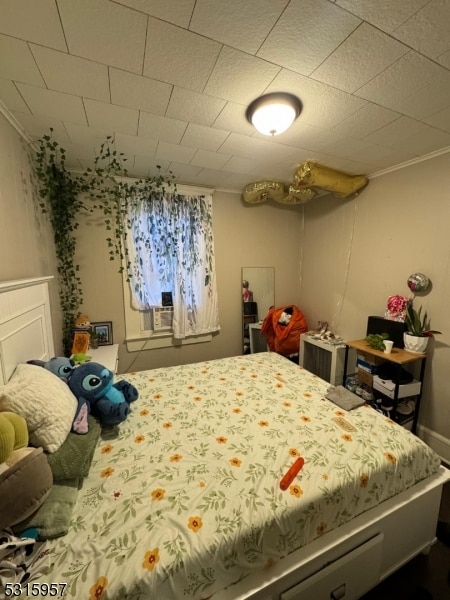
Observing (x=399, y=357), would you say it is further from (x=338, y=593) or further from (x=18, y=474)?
(x=18, y=474)

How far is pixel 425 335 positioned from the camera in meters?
2.03

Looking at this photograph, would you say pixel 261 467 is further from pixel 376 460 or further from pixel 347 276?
pixel 347 276

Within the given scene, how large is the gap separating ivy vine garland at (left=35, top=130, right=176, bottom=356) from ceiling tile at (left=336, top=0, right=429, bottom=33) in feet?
5.82

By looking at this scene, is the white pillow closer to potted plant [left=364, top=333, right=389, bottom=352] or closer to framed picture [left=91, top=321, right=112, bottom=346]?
framed picture [left=91, top=321, right=112, bottom=346]

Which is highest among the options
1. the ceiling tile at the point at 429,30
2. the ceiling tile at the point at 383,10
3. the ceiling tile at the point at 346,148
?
the ceiling tile at the point at 383,10

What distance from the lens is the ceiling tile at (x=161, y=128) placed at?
158cm

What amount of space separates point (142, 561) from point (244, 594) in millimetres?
393

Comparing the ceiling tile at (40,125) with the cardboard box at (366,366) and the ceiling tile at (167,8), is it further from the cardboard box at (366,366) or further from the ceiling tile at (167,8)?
the cardboard box at (366,366)

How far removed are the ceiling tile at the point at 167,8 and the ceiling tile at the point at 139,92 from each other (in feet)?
1.11

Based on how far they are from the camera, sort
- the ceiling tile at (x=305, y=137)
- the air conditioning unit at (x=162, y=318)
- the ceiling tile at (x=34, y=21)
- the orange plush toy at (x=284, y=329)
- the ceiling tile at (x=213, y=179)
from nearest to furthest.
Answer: the ceiling tile at (x=34, y=21)
the ceiling tile at (x=305, y=137)
the ceiling tile at (x=213, y=179)
the air conditioning unit at (x=162, y=318)
the orange plush toy at (x=284, y=329)

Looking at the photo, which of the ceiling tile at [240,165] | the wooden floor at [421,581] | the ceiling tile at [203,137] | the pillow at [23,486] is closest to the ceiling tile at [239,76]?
the ceiling tile at [203,137]

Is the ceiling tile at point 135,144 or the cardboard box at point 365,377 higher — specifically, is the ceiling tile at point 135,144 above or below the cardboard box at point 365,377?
above

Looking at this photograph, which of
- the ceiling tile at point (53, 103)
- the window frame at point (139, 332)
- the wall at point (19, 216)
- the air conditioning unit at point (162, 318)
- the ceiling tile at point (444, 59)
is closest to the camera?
the ceiling tile at point (444, 59)

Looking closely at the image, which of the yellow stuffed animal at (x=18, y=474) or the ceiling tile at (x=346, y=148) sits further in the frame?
the ceiling tile at (x=346, y=148)
